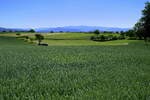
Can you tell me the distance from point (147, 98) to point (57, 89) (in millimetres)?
3617

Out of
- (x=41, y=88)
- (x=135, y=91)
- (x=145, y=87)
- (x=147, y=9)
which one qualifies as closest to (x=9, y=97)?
(x=41, y=88)

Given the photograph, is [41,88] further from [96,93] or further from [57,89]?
[96,93]

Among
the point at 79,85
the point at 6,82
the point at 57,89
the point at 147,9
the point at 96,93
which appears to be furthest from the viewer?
the point at 147,9

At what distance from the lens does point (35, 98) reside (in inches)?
310

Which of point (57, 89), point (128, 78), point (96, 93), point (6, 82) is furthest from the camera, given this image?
point (128, 78)

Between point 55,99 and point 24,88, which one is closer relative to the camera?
point 55,99

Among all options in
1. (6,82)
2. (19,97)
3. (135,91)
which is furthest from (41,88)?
(135,91)

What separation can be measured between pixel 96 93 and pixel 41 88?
2.48 meters

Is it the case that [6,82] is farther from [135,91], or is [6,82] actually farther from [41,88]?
[135,91]

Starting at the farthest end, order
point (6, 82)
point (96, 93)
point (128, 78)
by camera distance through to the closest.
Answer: point (128, 78)
point (6, 82)
point (96, 93)

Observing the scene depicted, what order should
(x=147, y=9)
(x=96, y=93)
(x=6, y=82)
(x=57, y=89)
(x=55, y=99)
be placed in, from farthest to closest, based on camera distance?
(x=147, y=9) → (x=6, y=82) → (x=57, y=89) → (x=96, y=93) → (x=55, y=99)

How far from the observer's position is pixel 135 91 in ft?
28.7

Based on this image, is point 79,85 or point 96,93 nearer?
point 96,93

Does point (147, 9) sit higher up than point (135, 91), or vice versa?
point (147, 9)
